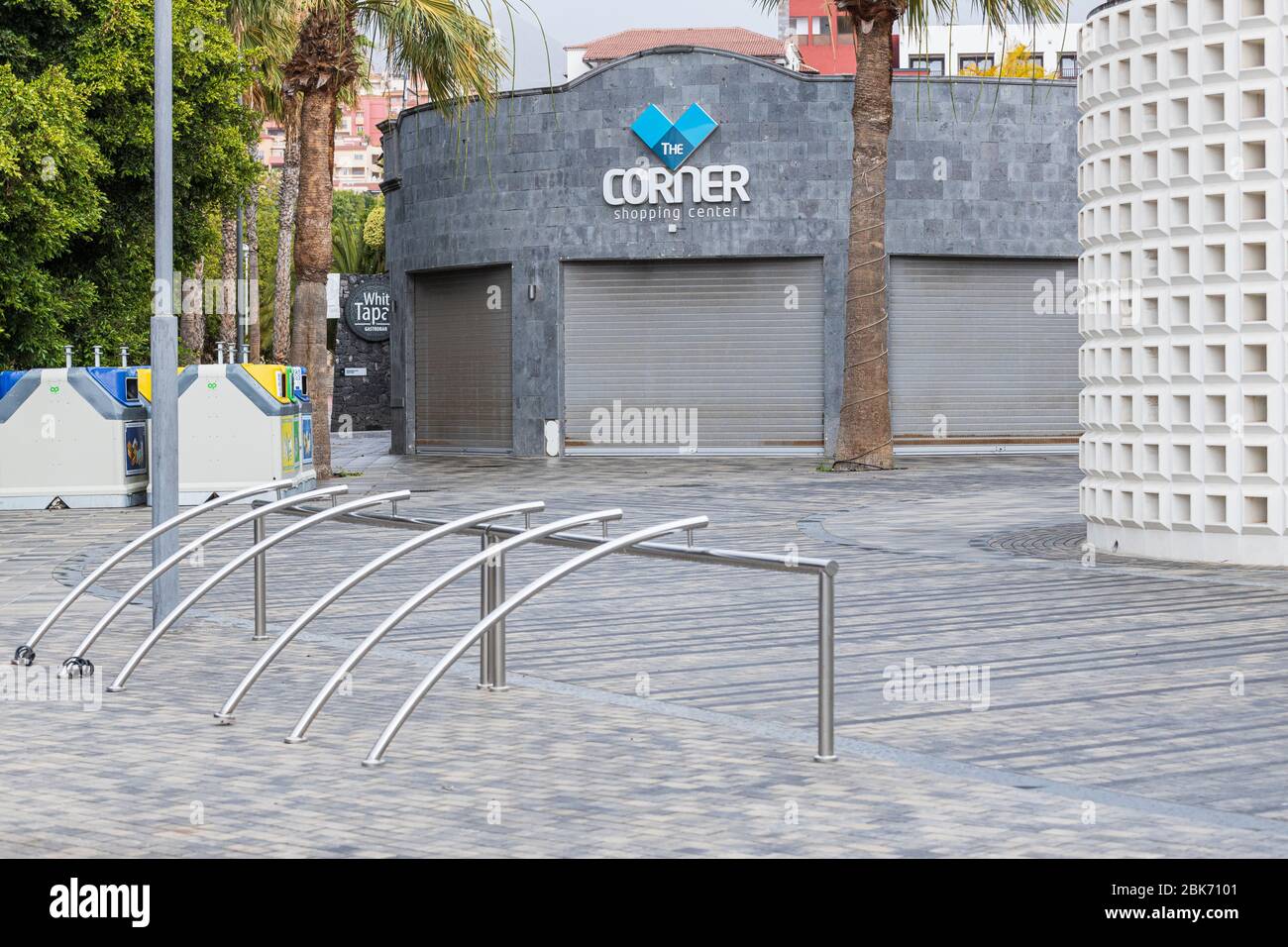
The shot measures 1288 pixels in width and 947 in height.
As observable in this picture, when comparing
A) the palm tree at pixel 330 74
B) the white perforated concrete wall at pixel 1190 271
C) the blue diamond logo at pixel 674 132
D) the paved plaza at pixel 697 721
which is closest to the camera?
the paved plaza at pixel 697 721

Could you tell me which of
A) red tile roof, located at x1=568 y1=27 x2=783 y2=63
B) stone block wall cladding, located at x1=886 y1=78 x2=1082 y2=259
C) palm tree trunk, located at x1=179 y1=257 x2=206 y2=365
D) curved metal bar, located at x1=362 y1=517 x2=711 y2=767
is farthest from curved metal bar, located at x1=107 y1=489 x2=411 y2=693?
red tile roof, located at x1=568 y1=27 x2=783 y2=63

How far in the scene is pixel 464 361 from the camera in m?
31.1

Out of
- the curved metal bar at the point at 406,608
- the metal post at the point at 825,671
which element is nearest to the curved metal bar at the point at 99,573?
the curved metal bar at the point at 406,608

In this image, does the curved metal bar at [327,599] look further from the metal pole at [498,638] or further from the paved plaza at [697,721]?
the metal pole at [498,638]

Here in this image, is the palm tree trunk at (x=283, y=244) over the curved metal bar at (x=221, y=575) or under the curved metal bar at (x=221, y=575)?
over

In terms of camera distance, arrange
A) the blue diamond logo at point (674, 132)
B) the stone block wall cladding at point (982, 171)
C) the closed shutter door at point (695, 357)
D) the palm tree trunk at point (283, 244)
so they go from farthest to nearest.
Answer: the palm tree trunk at point (283, 244) → the closed shutter door at point (695, 357) → the stone block wall cladding at point (982, 171) → the blue diamond logo at point (674, 132)

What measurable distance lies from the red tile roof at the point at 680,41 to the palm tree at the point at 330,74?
8147cm

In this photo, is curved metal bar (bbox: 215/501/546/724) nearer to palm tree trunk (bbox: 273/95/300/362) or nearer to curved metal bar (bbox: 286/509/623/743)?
curved metal bar (bbox: 286/509/623/743)

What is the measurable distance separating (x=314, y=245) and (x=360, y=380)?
27.1m

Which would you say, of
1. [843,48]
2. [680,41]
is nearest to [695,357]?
[843,48]

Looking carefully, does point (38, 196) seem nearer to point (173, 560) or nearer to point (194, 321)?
point (173, 560)

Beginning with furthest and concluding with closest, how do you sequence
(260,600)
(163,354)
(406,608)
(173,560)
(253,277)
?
(253,277) < (163,354) < (260,600) < (173,560) < (406,608)

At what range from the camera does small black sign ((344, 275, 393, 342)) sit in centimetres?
4850

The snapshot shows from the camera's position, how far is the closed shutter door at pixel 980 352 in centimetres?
2955
